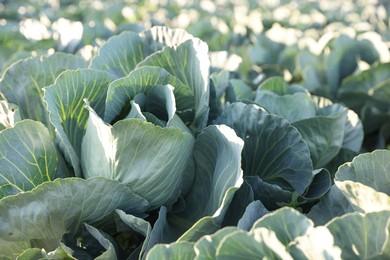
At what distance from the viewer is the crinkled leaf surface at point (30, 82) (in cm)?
170

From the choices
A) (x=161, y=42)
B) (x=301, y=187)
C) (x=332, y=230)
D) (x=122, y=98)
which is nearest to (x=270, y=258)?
(x=332, y=230)

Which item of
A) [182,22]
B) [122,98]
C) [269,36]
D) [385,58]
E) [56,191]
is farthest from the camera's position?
[182,22]

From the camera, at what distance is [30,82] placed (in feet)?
5.68

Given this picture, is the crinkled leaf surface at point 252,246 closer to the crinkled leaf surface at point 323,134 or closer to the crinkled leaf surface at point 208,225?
the crinkled leaf surface at point 208,225

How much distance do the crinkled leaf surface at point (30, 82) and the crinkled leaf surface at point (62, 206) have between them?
1.44ft

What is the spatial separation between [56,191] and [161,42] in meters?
0.73

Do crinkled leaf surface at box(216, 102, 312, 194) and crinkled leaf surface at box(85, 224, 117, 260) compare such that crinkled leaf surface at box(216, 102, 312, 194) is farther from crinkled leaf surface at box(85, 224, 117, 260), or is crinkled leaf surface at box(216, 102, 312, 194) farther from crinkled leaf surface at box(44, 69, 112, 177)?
crinkled leaf surface at box(85, 224, 117, 260)

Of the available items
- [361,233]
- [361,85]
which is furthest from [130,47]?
[361,85]

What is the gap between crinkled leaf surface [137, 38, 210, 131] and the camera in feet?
5.13

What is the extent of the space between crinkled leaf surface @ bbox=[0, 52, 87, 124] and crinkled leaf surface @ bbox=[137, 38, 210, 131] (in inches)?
13.7

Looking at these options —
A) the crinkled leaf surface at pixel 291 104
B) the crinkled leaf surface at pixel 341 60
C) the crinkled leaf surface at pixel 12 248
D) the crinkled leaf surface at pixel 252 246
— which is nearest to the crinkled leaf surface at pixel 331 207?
the crinkled leaf surface at pixel 252 246

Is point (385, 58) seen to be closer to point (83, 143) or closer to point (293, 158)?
point (293, 158)

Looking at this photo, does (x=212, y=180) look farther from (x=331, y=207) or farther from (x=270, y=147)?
(x=331, y=207)

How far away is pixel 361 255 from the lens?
1078 mm
